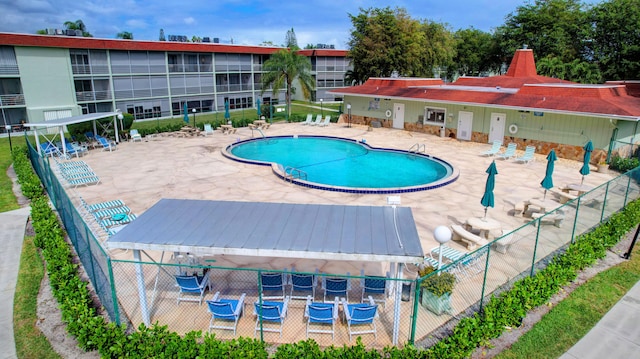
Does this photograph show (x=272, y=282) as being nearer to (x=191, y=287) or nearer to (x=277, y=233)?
(x=277, y=233)

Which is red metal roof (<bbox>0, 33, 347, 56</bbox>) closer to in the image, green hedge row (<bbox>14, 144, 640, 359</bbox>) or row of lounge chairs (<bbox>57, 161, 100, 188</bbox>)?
row of lounge chairs (<bbox>57, 161, 100, 188</bbox>)

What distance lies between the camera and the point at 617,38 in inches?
1681

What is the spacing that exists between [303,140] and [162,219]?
67.9ft

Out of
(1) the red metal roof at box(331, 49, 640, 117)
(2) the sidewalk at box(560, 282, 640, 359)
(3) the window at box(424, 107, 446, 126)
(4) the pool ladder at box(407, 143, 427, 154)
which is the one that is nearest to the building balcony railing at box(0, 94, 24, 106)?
(1) the red metal roof at box(331, 49, 640, 117)

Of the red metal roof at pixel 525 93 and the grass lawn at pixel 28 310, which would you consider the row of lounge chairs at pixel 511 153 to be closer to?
the red metal roof at pixel 525 93

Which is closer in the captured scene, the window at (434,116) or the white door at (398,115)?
the window at (434,116)

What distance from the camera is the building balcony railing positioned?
→ 30.7m

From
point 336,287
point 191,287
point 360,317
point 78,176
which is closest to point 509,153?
point 336,287

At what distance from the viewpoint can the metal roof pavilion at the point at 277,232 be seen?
690 cm

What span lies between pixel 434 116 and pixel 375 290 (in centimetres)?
2254

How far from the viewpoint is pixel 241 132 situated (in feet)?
101

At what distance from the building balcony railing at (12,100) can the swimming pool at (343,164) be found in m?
19.2

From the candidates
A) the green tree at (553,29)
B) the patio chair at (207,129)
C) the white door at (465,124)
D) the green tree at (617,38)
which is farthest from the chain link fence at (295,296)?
the green tree at (553,29)

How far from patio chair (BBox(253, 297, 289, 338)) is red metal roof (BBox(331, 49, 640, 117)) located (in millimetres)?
19247
